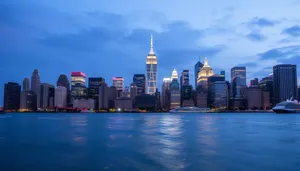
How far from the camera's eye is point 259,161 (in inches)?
1155

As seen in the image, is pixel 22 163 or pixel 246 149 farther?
pixel 246 149

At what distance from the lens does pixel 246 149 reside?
37.1 m

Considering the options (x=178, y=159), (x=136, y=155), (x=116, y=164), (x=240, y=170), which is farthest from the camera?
(x=136, y=155)

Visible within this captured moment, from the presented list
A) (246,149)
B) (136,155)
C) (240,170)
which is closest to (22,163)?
(136,155)

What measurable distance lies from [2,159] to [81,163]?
30.6 ft

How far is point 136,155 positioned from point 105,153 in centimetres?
424

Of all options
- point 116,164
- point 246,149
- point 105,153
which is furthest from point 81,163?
point 246,149

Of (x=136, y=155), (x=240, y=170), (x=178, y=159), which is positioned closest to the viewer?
(x=240, y=170)

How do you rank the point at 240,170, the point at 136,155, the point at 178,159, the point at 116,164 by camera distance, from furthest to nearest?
the point at 136,155 → the point at 178,159 → the point at 116,164 → the point at 240,170

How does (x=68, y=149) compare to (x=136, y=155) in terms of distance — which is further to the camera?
(x=68, y=149)

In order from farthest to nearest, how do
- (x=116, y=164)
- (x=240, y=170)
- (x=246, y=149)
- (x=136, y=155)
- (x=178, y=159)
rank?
(x=246, y=149), (x=136, y=155), (x=178, y=159), (x=116, y=164), (x=240, y=170)

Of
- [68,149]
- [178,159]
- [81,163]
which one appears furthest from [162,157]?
[68,149]

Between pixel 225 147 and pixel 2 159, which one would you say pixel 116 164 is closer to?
pixel 2 159

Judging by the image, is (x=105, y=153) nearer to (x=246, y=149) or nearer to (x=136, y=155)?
(x=136, y=155)
